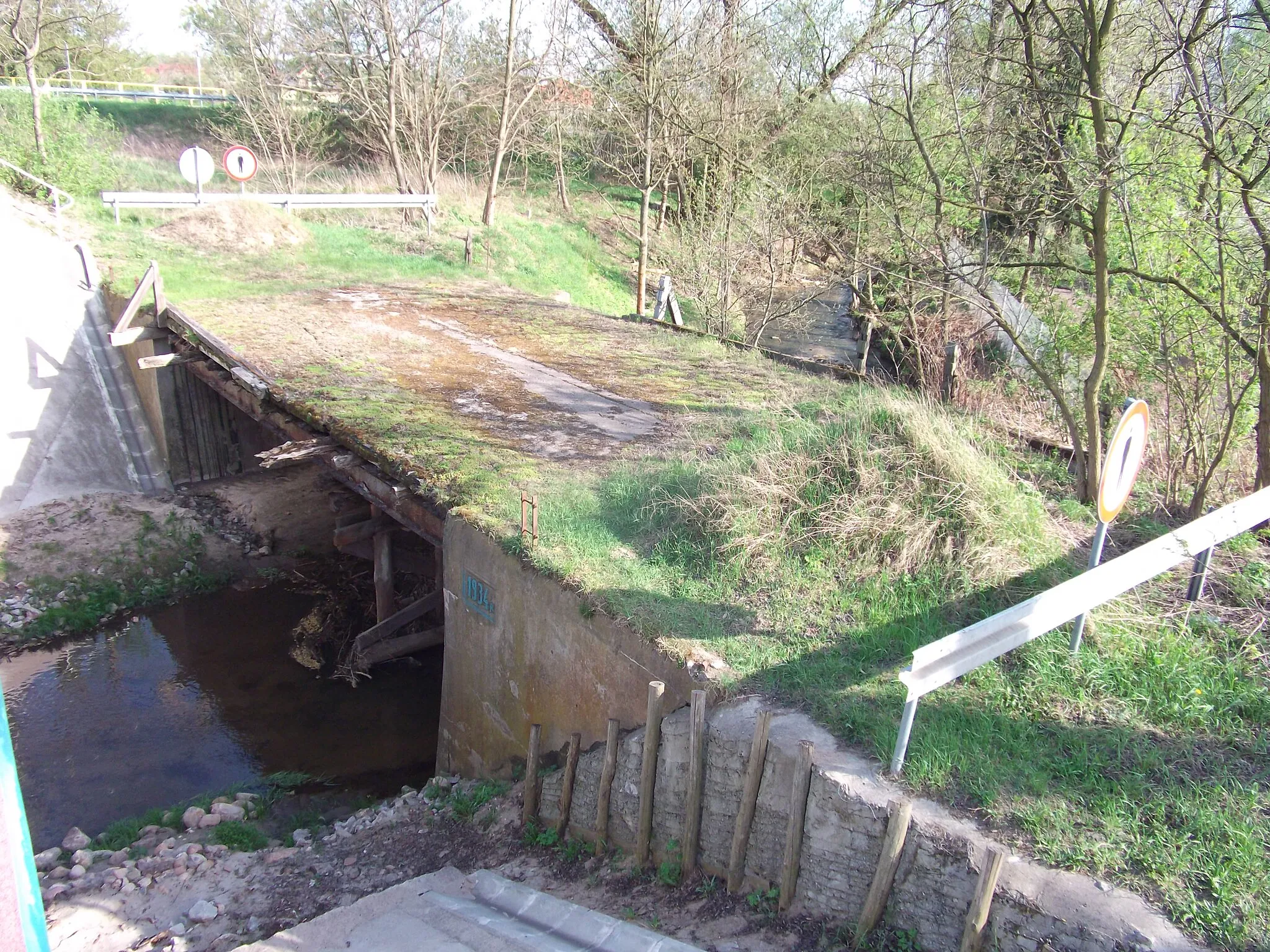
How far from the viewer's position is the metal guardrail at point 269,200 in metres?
16.8

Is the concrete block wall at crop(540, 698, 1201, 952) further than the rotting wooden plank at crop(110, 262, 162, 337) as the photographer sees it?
No

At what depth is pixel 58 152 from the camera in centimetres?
1733

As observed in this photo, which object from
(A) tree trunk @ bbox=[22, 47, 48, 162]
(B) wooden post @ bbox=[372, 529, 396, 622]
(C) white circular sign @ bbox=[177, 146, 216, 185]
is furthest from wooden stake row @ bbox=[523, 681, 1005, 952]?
(A) tree trunk @ bbox=[22, 47, 48, 162]

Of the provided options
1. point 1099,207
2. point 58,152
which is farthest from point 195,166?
point 1099,207

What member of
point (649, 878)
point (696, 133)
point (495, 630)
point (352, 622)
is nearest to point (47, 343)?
point (352, 622)

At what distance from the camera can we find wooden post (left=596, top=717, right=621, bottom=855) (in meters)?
5.54

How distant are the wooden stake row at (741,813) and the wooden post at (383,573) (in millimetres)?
5029

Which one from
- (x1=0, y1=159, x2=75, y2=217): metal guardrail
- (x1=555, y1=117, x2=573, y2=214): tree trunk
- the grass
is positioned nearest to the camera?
the grass

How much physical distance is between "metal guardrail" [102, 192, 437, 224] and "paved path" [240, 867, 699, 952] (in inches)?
629

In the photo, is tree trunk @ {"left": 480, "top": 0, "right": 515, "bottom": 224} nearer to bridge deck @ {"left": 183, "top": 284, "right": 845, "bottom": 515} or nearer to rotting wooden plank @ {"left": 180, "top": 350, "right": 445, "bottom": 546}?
bridge deck @ {"left": 183, "top": 284, "right": 845, "bottom": 515}

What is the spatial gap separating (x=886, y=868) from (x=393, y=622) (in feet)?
24.9

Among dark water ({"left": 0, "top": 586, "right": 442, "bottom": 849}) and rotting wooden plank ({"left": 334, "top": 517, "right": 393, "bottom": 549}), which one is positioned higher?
rotting wooden plank ({"left": 334, "top": 517, "right": 393, "bottom": 549})

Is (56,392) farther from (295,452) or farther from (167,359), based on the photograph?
(295,452)

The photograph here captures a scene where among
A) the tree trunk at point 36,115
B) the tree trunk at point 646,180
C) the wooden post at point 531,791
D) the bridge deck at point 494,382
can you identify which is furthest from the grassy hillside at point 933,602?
the tree trunk at point 36,115
